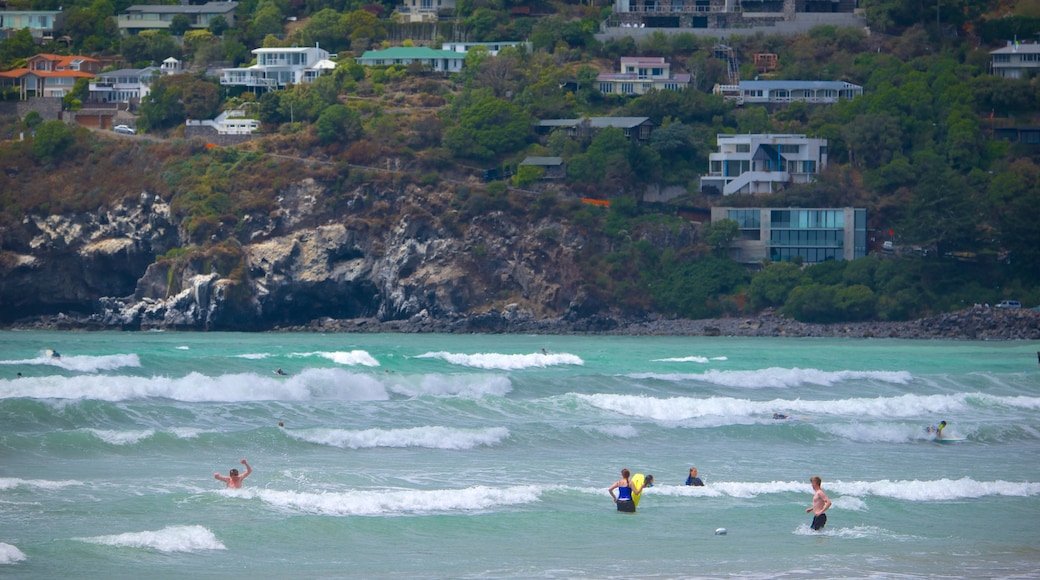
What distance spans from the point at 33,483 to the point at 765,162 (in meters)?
63.1

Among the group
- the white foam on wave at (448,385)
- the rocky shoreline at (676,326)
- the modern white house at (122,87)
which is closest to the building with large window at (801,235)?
the rocky shoreline at (676,326)

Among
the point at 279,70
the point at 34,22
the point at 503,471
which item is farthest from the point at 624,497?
the point at 34,22

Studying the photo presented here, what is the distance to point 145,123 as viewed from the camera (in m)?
91.9

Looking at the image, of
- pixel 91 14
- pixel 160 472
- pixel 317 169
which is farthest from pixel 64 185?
pixel 160 472

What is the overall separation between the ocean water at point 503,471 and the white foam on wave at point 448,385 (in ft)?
0.33

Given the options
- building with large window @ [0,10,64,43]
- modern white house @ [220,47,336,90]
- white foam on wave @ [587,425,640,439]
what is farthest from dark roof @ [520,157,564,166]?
white foam on wave @ [587,425,640,439]

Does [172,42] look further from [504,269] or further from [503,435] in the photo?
[503,435]

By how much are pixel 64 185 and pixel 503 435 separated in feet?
192

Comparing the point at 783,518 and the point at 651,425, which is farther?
the point at 651,425

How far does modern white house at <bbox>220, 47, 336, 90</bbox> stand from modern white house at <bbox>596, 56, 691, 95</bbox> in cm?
1672

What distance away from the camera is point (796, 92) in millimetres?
91750

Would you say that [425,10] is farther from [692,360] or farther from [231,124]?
[692,360]

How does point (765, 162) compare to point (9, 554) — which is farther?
point (765, 162)

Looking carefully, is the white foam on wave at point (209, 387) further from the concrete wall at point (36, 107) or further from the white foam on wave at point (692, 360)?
the concrete wall at point (36, 107)
